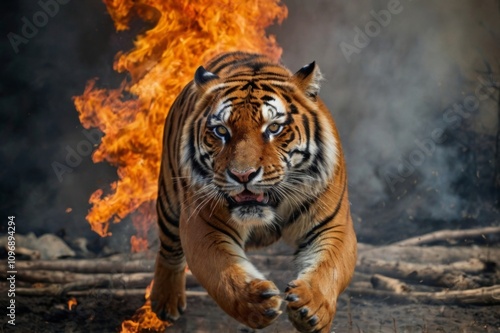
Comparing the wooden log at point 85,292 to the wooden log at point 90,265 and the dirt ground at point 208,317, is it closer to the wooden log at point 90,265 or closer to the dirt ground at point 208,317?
the dirt ground at point 208,317

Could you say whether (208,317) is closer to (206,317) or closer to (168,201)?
(206,317)

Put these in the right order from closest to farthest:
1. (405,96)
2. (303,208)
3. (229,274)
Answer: (229,274) < (303,208) < (405,96)

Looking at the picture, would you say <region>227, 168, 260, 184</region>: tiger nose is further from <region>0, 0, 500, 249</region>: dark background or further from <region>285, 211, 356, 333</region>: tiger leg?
<region>0, 0, 500, 249</region>: dark background

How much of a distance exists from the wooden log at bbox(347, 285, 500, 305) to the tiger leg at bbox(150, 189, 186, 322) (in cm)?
208

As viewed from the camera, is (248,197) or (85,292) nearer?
(248,197)

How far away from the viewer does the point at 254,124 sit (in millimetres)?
3531

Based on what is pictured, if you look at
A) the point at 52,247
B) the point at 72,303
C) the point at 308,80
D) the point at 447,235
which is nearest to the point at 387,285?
the point at 447,235

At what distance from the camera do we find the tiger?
130 inches

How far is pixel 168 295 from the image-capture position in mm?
5059

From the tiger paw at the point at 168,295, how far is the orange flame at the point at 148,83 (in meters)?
1.74

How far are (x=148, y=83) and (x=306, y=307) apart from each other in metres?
4.16

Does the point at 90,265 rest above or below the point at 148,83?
below

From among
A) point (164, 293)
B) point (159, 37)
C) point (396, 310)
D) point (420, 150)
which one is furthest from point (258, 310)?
point (420, 150)

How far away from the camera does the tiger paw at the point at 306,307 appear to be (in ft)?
9.96
